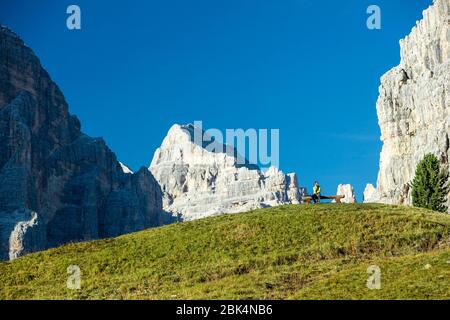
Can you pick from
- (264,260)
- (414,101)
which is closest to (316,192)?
(264,260)

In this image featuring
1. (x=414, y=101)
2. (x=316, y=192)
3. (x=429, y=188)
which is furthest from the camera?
(x=414, y=101)

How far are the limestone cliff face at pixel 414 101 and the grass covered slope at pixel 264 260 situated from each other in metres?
106

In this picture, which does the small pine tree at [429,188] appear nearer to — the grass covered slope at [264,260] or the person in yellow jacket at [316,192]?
the person in yellow jacket at [316,192]

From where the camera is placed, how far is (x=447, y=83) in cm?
16225

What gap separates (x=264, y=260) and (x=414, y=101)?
146356 mm

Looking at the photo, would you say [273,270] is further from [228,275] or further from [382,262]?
[382,262]

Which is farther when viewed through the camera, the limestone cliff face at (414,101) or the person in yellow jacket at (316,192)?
the limestone cliff face at (414,101)

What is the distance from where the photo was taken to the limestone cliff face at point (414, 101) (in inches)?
6471

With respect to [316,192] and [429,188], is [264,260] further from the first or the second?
[429,188]

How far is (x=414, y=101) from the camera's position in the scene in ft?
593

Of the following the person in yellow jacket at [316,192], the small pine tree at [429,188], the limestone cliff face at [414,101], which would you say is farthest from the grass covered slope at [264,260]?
the limestone cliff face at [414,101]


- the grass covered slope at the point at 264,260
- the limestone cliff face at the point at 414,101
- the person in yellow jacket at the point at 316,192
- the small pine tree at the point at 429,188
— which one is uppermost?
the limestone cliff face at the point at 414,101

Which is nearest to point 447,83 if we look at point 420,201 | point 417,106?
point 417,106

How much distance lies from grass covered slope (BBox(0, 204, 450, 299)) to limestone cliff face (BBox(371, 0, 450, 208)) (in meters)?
106
